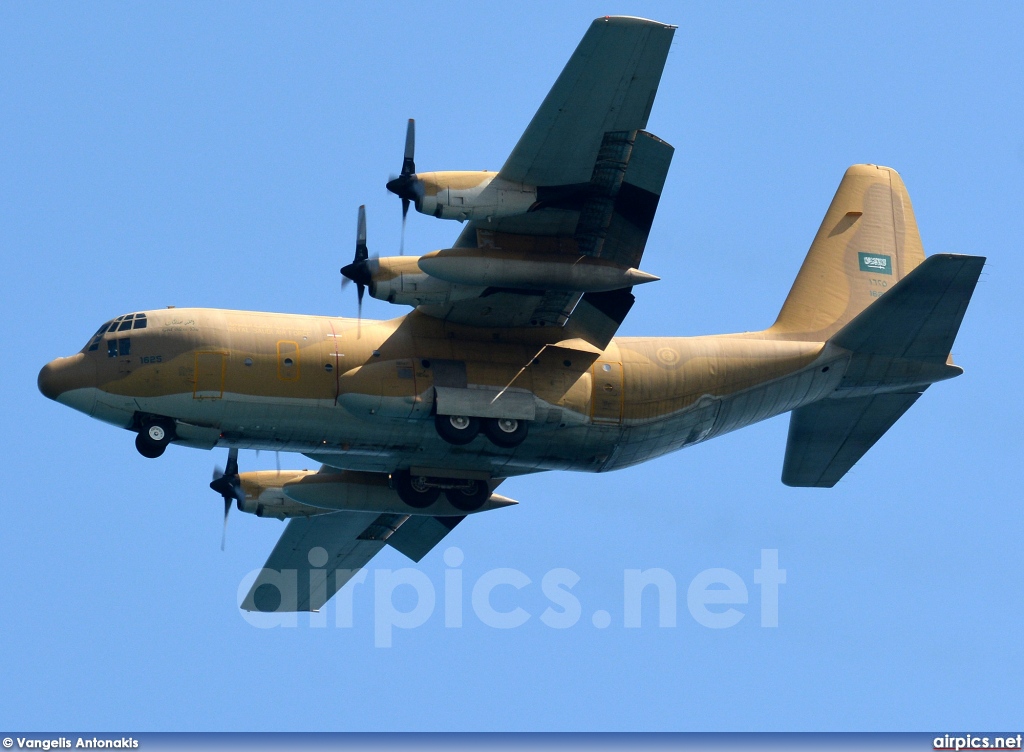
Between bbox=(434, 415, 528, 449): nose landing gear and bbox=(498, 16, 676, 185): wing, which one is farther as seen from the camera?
bbox=(434, 415, 528, 449): nose landing gear

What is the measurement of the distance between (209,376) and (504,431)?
4748mm

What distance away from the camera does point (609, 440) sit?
25203mm

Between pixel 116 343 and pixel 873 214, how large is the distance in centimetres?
1469

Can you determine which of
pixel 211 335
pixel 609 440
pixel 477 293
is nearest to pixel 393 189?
pixel 477 293

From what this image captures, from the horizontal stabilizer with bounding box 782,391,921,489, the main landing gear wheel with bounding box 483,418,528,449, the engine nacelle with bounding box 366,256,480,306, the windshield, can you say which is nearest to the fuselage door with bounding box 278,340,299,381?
the engine nacelle with bounding box 366,256,480,306

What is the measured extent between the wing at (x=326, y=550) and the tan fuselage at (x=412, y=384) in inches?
153

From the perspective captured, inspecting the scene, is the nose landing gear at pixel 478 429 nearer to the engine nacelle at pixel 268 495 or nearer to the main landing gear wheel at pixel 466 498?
the main landing gear wheel at pixel 466 498

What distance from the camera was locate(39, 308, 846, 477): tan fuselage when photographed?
23.5 metres

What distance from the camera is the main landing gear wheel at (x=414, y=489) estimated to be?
25.7m

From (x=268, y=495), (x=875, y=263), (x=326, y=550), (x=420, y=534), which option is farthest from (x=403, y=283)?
(x=875, y=263)

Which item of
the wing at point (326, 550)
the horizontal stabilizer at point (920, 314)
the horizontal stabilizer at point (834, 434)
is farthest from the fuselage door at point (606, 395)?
the wing at point (326, 550)

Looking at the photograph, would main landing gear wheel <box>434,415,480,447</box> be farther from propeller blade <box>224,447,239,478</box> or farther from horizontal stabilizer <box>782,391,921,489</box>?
horizontal stabilizer <box>782,391,921,489</box>

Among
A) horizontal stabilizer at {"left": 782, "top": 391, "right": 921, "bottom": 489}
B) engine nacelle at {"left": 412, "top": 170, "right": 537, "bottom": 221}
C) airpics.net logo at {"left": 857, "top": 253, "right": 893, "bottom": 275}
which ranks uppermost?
airpics.net logo at {"left": 857, "top": 253, "right": 893, "bottom": 275}

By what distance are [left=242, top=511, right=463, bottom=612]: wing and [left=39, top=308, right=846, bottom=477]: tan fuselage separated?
12.8ft
